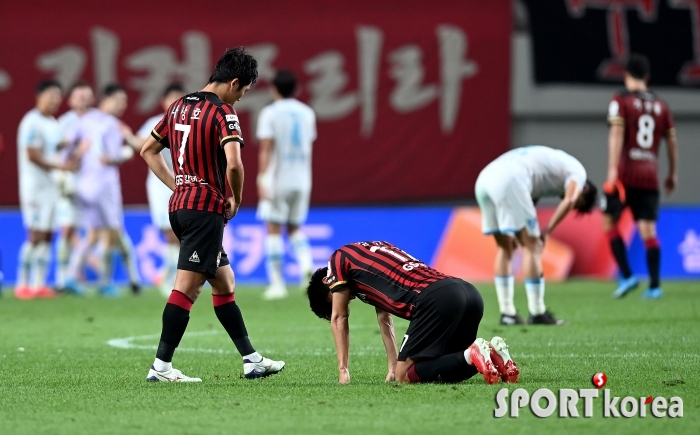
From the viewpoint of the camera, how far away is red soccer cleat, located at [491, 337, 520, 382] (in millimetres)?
6266

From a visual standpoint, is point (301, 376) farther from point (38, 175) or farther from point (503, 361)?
point (38, 175)

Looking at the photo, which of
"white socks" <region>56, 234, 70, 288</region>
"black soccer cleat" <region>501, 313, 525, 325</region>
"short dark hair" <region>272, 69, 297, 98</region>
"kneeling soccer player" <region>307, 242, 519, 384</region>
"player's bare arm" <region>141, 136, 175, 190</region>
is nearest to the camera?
"kneeling soccer player" <region>307, 242, 519, 384</region>

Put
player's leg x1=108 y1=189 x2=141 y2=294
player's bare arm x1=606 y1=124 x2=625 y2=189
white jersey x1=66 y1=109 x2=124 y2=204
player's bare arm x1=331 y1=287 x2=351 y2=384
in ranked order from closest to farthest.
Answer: player's bare arm x1=331 y1=287 x2=351 y2=384 → player's bare arm x1=606 y1=124 x2=625 y2=189 → player's leg x1=108 y1=189 x2=141 y2=294 → white jersey x1=66 y1=109 x2=124 y2=204

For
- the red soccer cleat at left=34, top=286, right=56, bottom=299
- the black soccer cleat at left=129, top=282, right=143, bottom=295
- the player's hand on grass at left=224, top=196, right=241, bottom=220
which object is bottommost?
the black soccer cleat at left=129, top=282, right=143, bottom=295

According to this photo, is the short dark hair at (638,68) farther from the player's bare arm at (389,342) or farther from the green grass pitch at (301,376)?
the player's bare arm at (389,342)

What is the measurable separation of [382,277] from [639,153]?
6796mm

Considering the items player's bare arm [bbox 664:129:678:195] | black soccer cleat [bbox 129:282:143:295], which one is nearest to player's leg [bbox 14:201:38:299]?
black soccer cleat [bbox 129:282:143:295]

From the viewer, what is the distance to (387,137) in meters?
20.1

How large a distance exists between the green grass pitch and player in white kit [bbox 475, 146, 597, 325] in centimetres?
35

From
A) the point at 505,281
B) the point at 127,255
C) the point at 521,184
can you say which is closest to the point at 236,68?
the point at 521,184

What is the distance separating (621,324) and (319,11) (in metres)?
10.8

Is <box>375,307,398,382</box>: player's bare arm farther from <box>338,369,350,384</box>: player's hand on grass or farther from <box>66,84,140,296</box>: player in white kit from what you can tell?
<box>66,84,140,296</box>: player in white kit

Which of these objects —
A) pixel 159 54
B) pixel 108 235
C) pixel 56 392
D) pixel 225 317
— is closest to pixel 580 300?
pixel 108 235

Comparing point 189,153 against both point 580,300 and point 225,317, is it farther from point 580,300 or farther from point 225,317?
point 580,300
